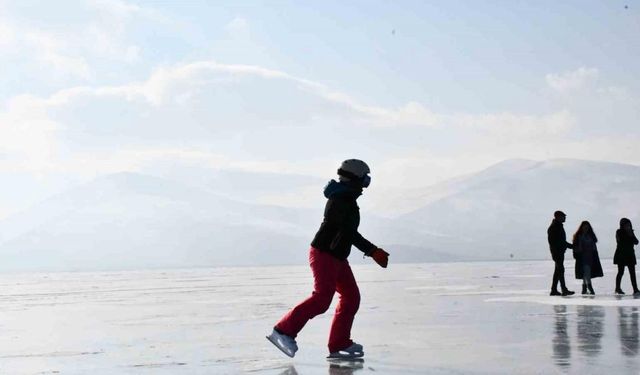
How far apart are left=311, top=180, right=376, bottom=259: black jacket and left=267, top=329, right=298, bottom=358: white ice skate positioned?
0.86 metres

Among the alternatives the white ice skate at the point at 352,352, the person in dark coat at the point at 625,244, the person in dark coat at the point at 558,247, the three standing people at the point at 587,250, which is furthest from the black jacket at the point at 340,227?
the person in dark coat at the point at 625,244

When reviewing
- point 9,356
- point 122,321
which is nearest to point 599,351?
point 9,356

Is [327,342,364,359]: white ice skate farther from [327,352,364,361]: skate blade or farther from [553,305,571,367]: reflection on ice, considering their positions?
[553,305,571,367]: reflection on ice

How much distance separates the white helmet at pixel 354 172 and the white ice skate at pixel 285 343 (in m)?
1.55

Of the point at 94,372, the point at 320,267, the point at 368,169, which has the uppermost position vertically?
the point at 368,169

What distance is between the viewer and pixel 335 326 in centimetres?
833

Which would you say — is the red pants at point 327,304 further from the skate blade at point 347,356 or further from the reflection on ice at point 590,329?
the reflection on ice at point 590,329

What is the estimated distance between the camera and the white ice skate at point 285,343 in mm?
8000

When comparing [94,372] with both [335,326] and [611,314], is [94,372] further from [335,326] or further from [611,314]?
[611,314]

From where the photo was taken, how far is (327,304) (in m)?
8.31

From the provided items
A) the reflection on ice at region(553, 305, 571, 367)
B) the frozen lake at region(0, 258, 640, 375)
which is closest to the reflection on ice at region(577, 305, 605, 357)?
the frozen lake at region(0, 258, 640, 375)

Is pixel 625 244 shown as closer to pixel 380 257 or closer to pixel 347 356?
pixel 380 257

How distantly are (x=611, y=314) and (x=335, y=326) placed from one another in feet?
18.5

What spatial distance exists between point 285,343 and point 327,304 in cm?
56
